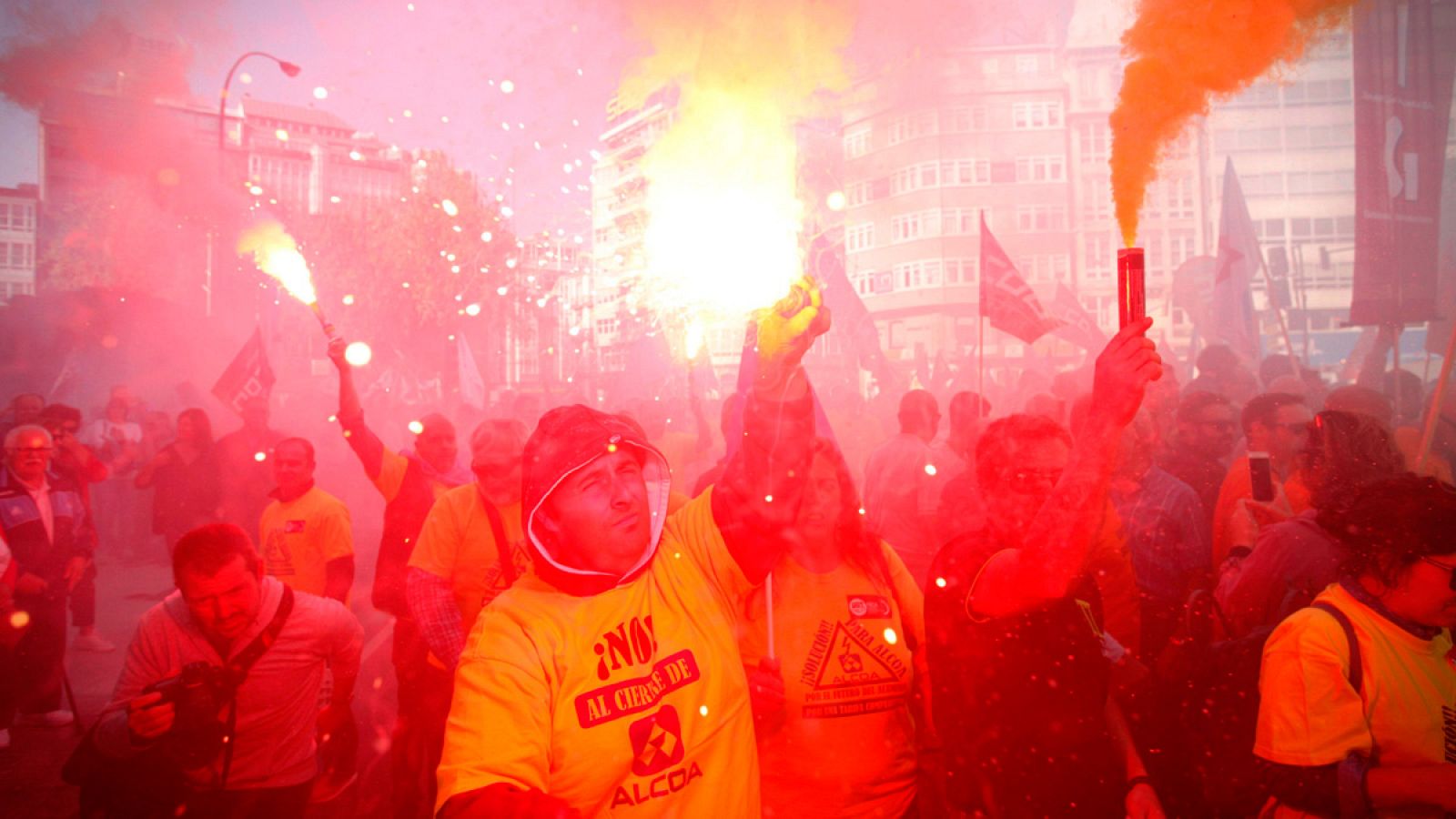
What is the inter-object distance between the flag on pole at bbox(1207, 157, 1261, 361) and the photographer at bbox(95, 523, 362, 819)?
12.2m

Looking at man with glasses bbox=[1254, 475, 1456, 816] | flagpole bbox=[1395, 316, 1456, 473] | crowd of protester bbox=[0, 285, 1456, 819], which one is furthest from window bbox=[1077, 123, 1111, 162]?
man with glasses bbox=[1254, 475, 1456, 816]

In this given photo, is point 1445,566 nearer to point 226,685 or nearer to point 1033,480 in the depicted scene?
point 1033,480

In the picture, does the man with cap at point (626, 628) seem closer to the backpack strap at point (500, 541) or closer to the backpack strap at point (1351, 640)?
the backpack strap at point (1351, 640)

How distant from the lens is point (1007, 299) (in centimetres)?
765

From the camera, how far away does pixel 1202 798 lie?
130 inches

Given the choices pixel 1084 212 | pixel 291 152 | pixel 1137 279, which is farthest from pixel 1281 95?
pixel 1137 279

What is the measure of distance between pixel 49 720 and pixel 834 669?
23.3 ft

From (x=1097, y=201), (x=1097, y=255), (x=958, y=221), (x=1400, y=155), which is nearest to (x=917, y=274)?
(x=958, y=221)

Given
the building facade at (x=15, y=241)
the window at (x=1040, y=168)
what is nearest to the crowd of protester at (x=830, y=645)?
the window at (x=1040, y=168)

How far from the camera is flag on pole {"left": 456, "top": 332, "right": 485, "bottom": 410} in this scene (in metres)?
16.4

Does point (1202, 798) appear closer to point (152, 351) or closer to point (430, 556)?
point (430, 556)

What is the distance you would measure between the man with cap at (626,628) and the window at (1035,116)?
125 ft

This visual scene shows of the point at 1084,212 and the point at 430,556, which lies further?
the point at 1084,212

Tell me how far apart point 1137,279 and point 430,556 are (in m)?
3.58
